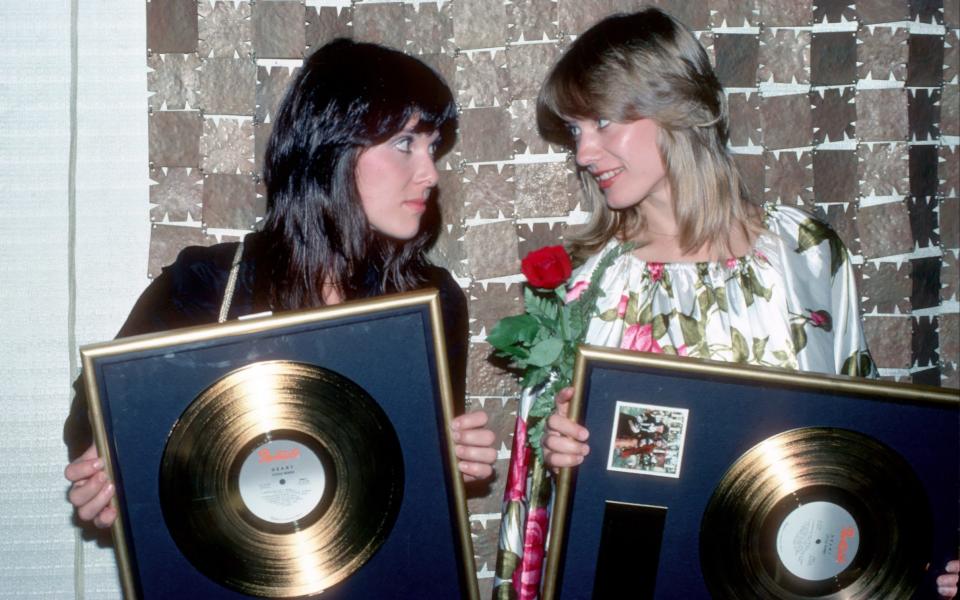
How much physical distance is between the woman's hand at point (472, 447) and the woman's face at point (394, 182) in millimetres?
438

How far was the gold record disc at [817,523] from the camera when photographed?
1191 millimetres

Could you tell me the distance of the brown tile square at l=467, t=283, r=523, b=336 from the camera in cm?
200

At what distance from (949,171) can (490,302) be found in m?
1.32

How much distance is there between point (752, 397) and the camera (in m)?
1.20

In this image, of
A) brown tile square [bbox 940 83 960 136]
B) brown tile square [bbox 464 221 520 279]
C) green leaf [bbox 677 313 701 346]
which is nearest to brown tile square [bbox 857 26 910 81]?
brown tile square [bbox 940 83 960 136]

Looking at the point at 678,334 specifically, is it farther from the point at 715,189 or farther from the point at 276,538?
the point at 276,538

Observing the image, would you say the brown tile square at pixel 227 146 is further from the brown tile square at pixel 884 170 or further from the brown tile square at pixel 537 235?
the brown tile square at pixel 884 170

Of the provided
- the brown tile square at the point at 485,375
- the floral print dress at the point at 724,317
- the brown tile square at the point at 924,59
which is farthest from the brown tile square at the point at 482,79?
the brown tile square at the point at 924,59

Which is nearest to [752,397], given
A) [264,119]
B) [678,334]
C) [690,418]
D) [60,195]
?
[690,418]

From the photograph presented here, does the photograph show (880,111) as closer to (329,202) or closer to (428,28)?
(428,28)

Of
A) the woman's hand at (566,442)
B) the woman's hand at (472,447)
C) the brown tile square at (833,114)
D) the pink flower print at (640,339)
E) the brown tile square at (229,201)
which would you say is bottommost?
the woman's hand at (472,447)

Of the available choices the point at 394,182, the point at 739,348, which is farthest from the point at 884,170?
the point at 394,182

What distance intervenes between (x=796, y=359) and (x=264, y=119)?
1.39m

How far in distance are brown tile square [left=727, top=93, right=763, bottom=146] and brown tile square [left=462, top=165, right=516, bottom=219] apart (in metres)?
0.61
